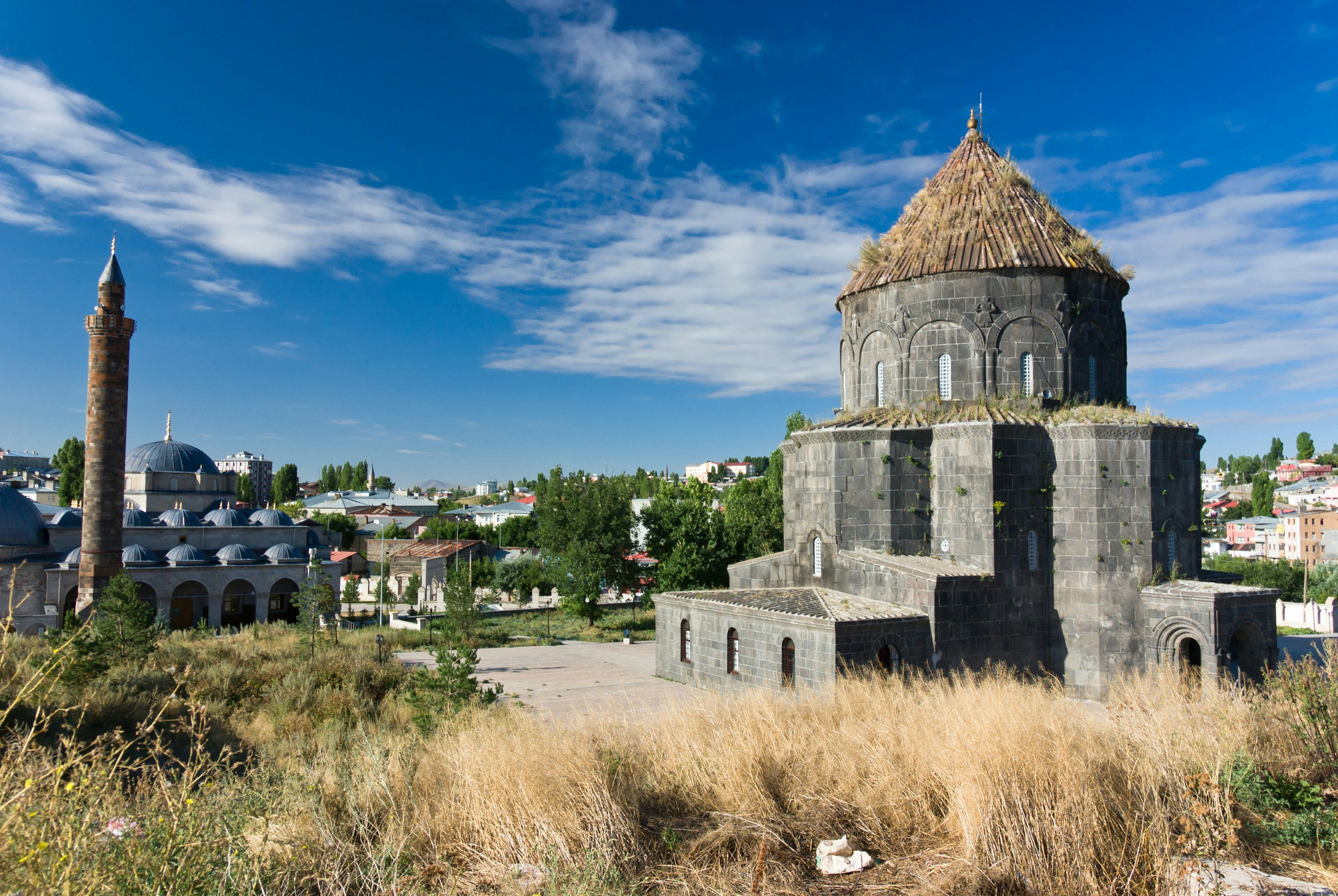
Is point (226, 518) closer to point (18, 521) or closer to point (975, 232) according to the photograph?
point (18, 521)

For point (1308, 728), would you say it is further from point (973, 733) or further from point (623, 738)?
point (623, 738)

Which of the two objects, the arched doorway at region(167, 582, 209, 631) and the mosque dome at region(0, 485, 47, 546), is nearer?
the mosque dome at region(0, 485, 47, 546)

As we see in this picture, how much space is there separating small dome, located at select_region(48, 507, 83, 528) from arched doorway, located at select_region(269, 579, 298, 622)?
25.3 ft

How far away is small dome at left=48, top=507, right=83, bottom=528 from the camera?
31109 millimetres

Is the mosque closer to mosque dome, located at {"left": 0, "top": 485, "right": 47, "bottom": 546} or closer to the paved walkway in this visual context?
mosque dome, located at {"left": 0, "top": 485, "right": 47, "bottom": 546}

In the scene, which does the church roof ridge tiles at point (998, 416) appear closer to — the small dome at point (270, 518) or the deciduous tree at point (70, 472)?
the small dome at point (270, 518)

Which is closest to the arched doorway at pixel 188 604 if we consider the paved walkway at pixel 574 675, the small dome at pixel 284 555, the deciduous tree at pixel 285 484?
the small dome at pixel 284 555

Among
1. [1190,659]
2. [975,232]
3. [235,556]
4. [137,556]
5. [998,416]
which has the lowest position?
[1190,659]

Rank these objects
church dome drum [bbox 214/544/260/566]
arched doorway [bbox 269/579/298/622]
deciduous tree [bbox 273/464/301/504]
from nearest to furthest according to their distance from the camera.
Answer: church dome drum [bbox 214/544/260/566] → arched doorway [bbox 269/579/298/622] → deciduous tree [bbox 273/464/301/504]

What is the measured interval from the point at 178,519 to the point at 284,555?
485cm

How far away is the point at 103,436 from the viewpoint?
25266 millimetres

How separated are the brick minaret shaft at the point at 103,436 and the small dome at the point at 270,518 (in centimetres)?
895

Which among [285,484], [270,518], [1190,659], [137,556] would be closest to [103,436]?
[137,556]

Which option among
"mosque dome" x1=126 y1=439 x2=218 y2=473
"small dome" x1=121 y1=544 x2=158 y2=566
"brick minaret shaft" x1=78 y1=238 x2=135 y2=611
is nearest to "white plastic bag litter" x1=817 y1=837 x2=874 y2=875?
"brick minaret shaft" x1=78 y1=238 x2=135 y2=611
